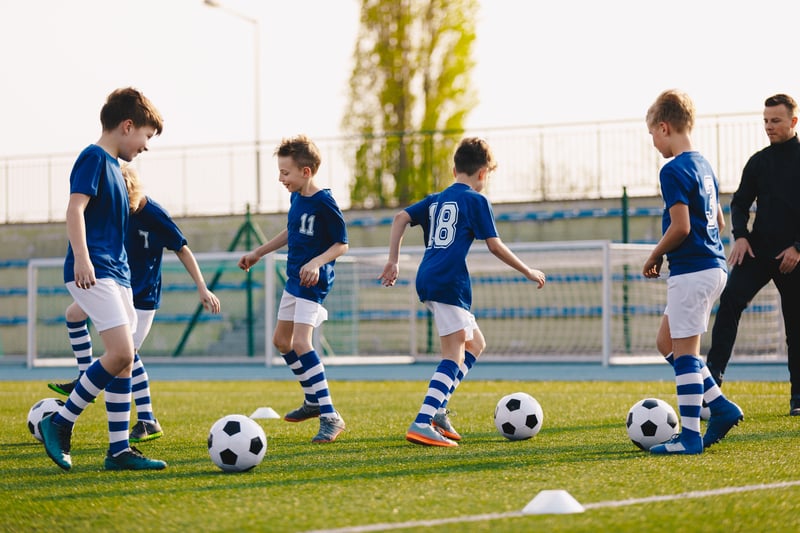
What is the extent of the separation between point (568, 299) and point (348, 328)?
13.3ft

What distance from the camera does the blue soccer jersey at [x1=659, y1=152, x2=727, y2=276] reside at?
16.0 ft

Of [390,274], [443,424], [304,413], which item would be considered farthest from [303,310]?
[443,424]

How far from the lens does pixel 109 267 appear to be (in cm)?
466

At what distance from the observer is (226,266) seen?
18.0m

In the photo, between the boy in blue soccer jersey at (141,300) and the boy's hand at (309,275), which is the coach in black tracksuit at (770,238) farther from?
the boy in blue soccer jersey at (141,300)

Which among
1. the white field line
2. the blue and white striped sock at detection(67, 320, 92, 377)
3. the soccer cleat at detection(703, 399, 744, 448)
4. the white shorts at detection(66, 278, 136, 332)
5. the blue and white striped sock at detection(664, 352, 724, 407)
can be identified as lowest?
the white field line

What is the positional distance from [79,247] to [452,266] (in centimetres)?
207

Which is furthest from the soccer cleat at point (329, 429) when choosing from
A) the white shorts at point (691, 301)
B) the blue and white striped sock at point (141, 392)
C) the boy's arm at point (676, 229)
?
the boy's arm at point (676, 229)

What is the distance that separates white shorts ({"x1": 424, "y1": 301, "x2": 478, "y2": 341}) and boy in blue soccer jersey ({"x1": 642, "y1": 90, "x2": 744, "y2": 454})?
1063mm

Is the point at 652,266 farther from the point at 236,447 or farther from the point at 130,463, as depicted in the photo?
the point at 130,463

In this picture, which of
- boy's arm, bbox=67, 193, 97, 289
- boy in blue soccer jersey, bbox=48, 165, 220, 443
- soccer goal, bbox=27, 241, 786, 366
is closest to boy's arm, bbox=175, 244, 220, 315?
boy in blue soccer jersey, bbox=48, 165, 220, 443

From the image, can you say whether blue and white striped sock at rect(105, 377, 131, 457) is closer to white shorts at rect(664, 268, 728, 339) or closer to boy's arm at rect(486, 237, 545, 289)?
boy's arm at rect(486, 237, 545, 289)

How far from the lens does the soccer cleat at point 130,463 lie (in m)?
4.76

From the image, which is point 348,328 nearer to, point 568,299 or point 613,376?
point 568,299
